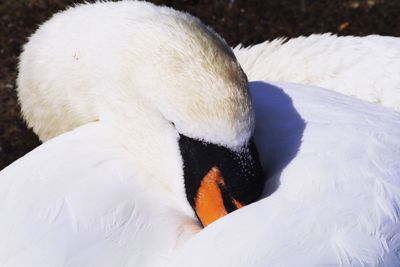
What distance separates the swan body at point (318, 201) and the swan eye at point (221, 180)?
0.19 feet

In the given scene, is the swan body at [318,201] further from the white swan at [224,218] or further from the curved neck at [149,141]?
the curved neck at [149,141]

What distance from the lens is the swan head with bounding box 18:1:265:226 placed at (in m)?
2.18

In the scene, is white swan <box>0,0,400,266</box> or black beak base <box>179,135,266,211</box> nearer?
white swan <box>0,0,400,266</box>

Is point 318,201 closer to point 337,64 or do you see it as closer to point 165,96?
point 165,96

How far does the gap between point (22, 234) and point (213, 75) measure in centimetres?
63

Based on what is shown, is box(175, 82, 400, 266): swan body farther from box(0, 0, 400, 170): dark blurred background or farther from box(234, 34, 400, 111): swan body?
box(0, 0, 400, 170): dark blurred background

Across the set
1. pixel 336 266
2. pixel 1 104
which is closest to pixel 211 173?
pixel 336 266

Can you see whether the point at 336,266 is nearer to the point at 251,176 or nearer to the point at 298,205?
the point at 298,205

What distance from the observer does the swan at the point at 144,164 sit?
2078mm

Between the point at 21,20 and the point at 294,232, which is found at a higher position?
the point at 294,232

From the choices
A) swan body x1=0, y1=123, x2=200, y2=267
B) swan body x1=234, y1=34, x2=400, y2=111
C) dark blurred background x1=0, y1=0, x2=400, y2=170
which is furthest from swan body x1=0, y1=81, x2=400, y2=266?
dark blurred background x1=0, y1=0, x2=400, y2=170

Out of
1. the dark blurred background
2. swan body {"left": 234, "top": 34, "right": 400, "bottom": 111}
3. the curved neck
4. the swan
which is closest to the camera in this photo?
the swan

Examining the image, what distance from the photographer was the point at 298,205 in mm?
2076

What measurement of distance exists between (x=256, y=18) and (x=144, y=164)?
2.63 meters
